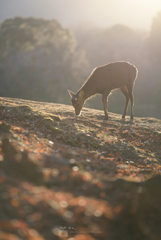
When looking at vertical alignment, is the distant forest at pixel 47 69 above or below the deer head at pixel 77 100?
above

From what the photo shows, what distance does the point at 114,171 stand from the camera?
700cm

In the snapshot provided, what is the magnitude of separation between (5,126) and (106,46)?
2436 inches

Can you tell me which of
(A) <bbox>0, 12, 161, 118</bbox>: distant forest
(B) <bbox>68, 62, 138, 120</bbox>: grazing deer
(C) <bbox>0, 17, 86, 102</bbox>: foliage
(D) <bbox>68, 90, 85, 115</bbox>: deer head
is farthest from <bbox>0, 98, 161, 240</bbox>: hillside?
(C) <bbox>0, 17, 86, 102</bbox>: foliage

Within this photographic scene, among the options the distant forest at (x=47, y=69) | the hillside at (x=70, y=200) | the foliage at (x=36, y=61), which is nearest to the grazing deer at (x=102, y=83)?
the hillside at (x=70, y=200)

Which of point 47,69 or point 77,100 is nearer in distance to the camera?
point 77,100

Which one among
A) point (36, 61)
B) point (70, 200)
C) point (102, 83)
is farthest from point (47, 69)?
point (70, 200)

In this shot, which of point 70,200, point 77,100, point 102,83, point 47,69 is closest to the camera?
point 70,200

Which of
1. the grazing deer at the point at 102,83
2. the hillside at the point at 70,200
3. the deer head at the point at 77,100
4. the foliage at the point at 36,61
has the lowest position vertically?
the hillside at the point at 70,200

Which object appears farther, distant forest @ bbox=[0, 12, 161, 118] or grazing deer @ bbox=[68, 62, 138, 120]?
distant forest @ bbox=[0, 12, 161, 118]

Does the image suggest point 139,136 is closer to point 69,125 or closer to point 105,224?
point 69,125

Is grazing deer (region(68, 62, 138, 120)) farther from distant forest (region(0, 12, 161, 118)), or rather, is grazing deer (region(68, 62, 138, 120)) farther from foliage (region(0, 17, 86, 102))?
foliage (region(0, 17, 86, 102))

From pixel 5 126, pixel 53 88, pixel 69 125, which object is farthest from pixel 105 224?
pixel 53 88

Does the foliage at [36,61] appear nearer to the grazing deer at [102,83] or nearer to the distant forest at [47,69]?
the distant forest at [47,69]

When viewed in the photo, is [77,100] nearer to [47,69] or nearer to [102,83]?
[102,83]
